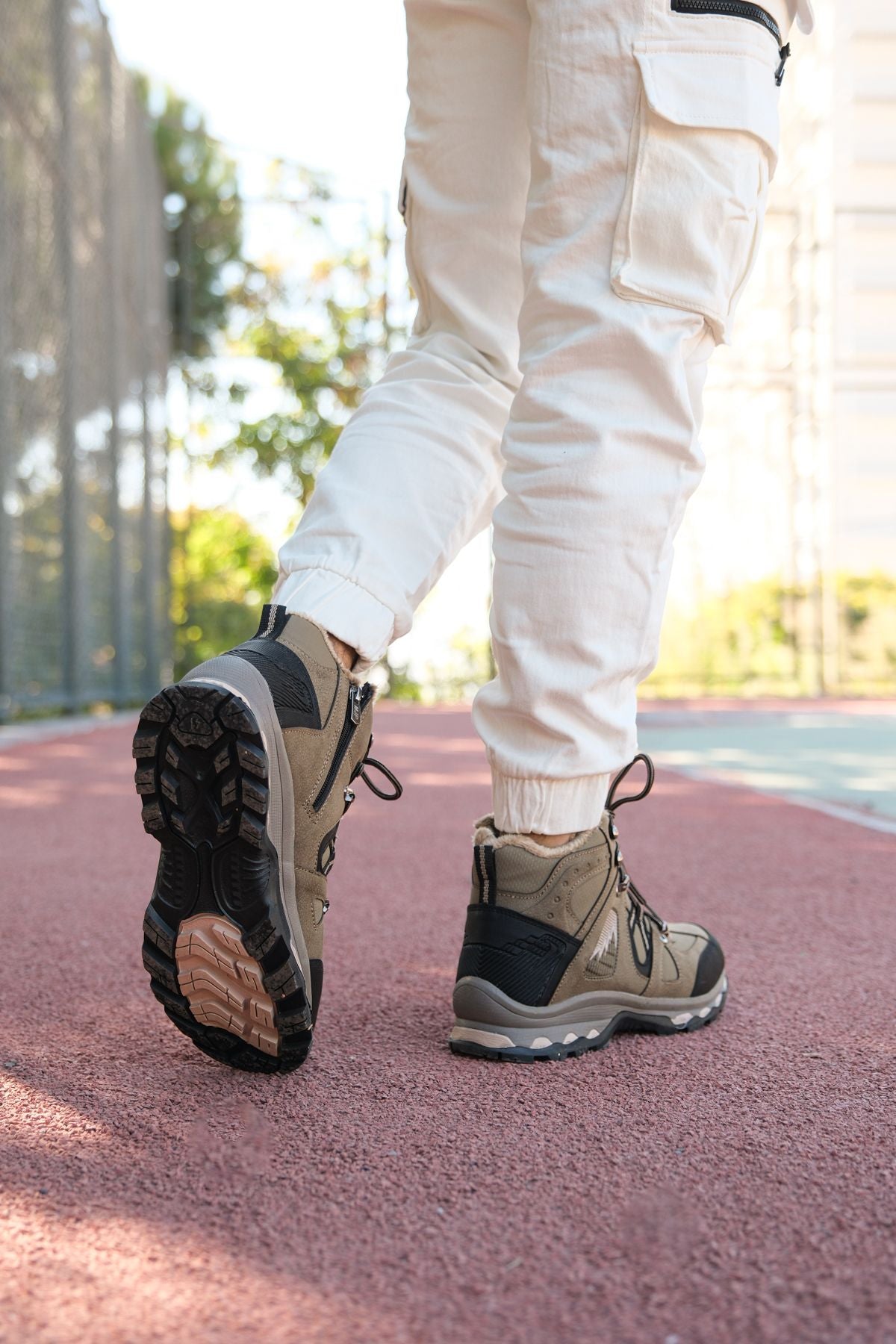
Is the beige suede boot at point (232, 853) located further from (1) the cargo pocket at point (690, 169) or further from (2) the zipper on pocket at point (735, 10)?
(2) the zipper on pocket at point (735, 10)

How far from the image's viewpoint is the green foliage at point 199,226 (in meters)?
10.7

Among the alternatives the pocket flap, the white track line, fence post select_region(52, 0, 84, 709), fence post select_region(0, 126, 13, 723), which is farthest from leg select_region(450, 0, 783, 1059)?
fence post select_region(52, 0, 84, 709)

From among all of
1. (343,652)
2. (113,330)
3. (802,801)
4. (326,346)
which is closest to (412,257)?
(343,652)

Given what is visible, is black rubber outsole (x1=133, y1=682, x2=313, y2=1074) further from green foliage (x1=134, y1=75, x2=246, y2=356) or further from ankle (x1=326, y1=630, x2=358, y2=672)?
green foliage (x1=134, y1=75, x2=246, y2=356)

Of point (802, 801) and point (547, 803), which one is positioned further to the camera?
point (802, 801)

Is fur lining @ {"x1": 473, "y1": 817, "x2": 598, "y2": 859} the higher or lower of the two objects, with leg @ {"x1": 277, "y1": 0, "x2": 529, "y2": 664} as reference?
lower

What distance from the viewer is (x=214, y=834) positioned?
2.81 ft

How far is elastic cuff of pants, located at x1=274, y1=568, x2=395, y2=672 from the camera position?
98cm

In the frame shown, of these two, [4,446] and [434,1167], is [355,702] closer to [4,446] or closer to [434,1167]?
[434,1167]

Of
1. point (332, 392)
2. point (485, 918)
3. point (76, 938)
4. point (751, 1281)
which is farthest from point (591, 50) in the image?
point (332, 392)

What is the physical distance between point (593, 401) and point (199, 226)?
425 inches

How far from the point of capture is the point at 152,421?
27.2 feet

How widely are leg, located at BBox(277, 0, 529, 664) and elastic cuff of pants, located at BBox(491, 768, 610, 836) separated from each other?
6.2 inches

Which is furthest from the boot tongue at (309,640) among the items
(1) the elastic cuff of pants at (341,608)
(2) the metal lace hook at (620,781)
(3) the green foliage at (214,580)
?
(3) the green foliage at (214,580)
